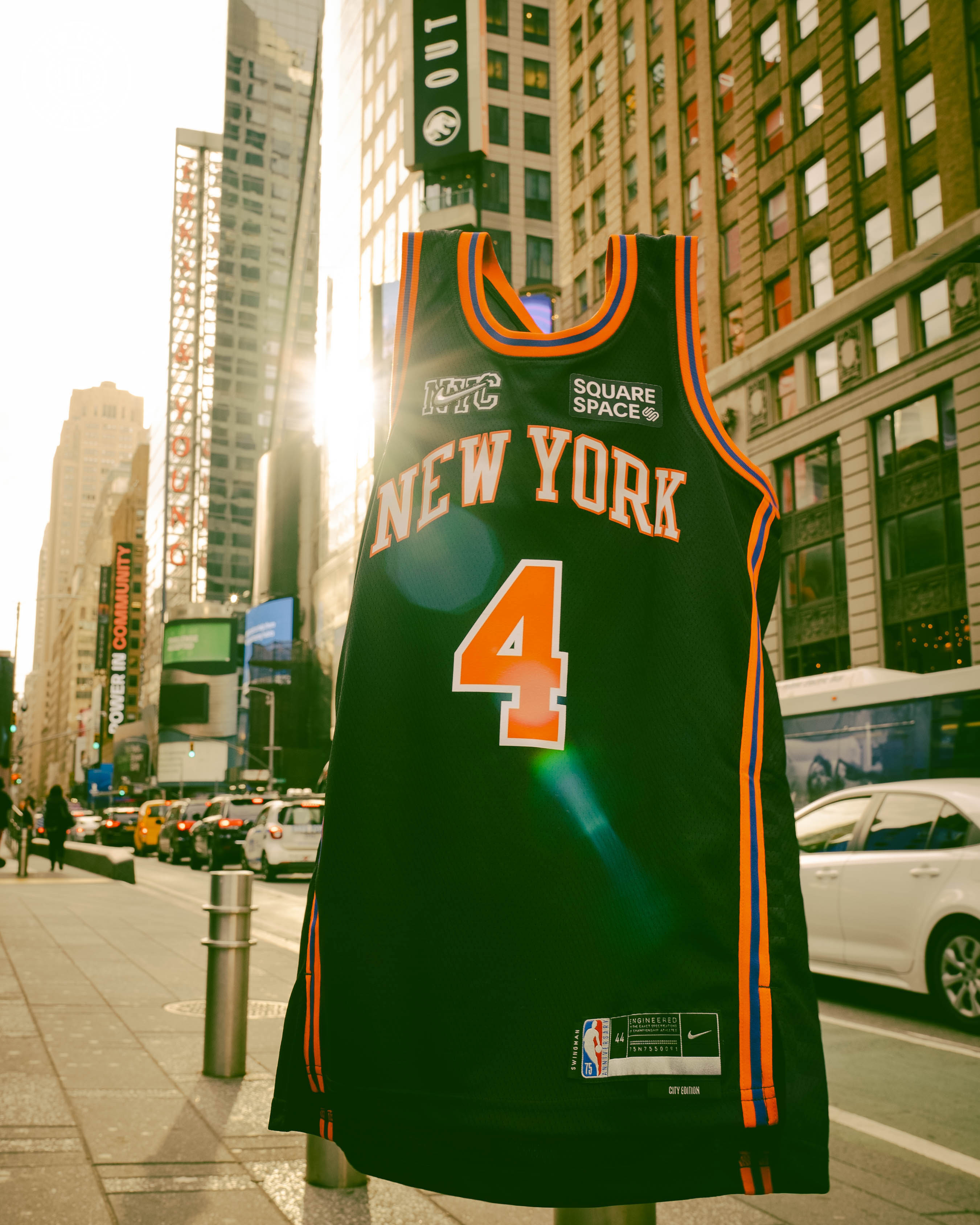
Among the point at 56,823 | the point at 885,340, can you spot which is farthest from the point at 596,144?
the point at 56,823

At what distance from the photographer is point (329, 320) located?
256 ft

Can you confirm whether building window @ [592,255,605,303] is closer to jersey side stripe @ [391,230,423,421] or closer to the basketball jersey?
jersey side stripe @ [391,230,423,421]

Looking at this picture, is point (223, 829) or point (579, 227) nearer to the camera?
point (223, 829)

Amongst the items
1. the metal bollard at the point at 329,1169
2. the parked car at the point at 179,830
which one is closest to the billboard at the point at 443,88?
the metal bollard at the point at 329,1169

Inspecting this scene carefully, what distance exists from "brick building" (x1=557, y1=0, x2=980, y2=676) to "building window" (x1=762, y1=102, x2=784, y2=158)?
0.07m

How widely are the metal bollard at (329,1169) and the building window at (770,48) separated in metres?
33.8

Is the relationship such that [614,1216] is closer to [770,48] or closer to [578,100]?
[770,48]

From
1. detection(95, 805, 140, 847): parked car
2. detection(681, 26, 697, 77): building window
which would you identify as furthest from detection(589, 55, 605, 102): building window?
detection(95, 805, 140, 847): parked car

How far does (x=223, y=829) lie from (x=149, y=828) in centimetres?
960

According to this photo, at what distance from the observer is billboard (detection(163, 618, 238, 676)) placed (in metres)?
87.9

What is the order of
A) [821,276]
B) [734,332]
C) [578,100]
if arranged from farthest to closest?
[578,100]
[734,332]
[821,276]

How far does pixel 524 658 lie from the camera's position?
1.76 m

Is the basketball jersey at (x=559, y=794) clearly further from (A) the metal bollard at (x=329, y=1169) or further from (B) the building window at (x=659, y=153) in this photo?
(B) the building window at (x=659, y=153)

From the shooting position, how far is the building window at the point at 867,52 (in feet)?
91.9
